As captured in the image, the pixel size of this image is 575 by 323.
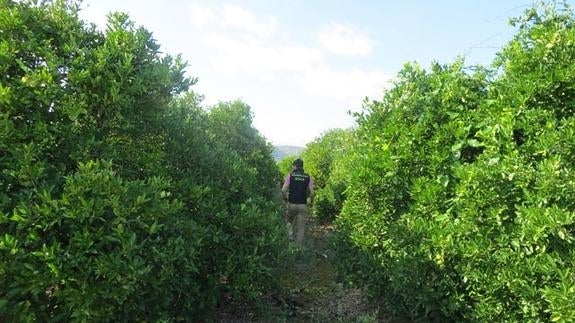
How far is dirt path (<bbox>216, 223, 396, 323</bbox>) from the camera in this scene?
5.05 meters

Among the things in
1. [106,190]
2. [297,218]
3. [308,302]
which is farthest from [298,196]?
[106,190]

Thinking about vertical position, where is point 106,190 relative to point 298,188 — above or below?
above

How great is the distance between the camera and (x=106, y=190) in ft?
10.7

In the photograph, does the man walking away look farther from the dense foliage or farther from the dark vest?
the dense foliage

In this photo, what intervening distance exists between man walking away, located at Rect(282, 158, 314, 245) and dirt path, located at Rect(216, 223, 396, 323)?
1752mm

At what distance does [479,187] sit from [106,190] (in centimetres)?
307

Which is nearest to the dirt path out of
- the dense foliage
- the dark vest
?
the dark vest

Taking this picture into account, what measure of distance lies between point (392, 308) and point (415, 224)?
112 centimetres

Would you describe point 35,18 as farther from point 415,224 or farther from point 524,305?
point 524,305

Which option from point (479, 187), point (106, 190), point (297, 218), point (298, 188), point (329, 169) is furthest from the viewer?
point (329, 169)

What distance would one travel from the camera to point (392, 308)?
16.3 feet

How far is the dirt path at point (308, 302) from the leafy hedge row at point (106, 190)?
0.58 m

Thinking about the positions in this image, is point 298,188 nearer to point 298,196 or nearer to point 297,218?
point 298,196

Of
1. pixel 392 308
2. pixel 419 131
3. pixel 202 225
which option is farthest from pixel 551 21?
pixel 202 225
